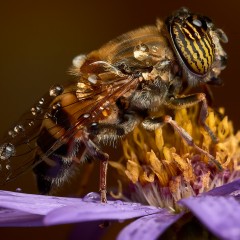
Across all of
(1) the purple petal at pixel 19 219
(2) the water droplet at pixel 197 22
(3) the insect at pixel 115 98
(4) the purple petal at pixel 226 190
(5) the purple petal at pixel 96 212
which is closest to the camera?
(5) the purple petal at pixel 96 212

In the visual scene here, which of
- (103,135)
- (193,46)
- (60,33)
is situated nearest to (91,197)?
(103,135)

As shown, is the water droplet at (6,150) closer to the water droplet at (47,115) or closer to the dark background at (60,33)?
the water droplet at (47,115)

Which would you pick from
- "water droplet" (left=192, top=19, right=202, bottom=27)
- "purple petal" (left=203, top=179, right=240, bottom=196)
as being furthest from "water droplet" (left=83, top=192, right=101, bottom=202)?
"water droplet" (left=192, top=19, right=202, bottom=27)

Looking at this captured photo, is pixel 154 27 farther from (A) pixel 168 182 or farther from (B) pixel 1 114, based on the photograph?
(B) pixel 1 114

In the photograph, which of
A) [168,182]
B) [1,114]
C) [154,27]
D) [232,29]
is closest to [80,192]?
[168,182]

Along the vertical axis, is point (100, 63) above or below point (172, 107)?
above

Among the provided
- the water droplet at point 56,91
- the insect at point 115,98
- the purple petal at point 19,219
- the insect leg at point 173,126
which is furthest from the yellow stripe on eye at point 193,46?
the purple petal at point 19,219

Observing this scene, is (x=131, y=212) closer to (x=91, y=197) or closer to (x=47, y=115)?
(x=91, y=197)
